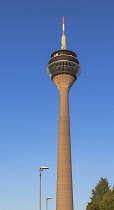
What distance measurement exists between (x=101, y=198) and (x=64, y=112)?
74.0 ft

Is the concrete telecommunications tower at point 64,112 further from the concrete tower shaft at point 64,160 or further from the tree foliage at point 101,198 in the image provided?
the tree foliage at point 101,198

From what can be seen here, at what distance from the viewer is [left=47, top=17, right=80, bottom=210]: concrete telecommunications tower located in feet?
203

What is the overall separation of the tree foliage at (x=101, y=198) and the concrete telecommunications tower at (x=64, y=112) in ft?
18.1

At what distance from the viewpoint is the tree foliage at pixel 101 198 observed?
55.2m

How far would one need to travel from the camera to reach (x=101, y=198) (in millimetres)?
62156

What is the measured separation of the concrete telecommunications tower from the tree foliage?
18.1ft

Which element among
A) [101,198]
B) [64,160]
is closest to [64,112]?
[64,160]

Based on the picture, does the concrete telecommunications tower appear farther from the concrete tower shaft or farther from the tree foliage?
the tree foliage

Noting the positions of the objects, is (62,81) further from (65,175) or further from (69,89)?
(65,175)

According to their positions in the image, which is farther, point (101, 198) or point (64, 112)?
point (64, 112)

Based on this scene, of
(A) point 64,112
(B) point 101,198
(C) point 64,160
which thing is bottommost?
(B) point 101,198

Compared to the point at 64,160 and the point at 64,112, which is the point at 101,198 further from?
the point at 64,112

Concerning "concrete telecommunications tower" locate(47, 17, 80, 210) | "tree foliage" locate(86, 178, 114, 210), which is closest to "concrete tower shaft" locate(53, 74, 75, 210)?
"concrete telecommunications tower" locate(47, 17, 80, 210)

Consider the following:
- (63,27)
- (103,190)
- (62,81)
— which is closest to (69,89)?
(62,81)
